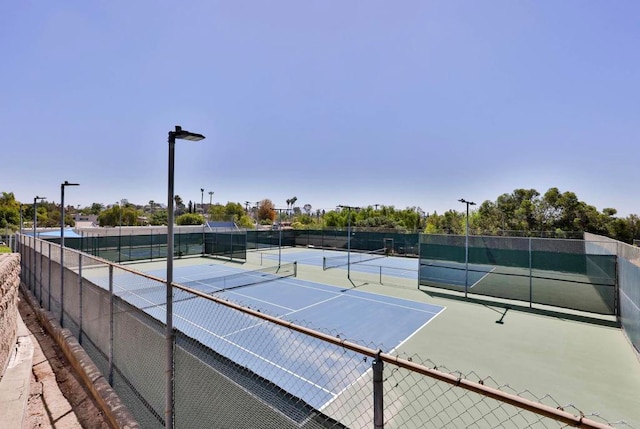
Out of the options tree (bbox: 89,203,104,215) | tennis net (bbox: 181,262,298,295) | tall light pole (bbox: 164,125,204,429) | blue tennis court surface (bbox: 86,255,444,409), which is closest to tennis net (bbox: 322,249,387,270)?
tennis net (bbox: 181,262,298,295)

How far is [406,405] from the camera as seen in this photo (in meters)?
6.00

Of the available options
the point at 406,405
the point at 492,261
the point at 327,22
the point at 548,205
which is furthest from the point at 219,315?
the point at 548,205

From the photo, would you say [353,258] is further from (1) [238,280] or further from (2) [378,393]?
(2) [378,393]

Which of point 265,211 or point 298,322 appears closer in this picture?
point 298,322

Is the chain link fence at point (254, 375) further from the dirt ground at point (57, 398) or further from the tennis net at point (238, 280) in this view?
the tennis net at point (238, 280)

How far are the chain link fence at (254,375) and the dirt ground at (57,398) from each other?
570 mm

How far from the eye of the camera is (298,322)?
34.3ft

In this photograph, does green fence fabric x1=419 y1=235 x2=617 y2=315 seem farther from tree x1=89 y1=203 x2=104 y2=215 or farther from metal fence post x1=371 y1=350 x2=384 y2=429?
tree x1=89 y1=203 x2=104 y2=215

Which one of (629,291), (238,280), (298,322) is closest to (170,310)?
(298,322)

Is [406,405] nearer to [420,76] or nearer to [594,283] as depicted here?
[594,283]

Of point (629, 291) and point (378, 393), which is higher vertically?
point (378, 393)

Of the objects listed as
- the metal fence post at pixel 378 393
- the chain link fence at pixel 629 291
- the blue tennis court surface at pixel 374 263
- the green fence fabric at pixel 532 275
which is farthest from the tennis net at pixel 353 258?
the metal fence post at pixel 378 393

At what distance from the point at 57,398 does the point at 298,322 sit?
6.14 m

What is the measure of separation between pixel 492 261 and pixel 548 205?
25527 millimetres
